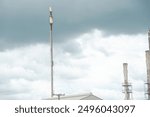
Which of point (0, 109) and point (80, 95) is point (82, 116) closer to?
point (0, 109)

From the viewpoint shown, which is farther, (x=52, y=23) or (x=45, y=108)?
(x=52, y=23)

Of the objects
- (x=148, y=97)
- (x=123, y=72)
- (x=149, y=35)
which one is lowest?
(x=148, y=97)

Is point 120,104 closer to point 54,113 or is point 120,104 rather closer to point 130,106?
point 130,106

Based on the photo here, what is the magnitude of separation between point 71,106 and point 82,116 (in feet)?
1.48

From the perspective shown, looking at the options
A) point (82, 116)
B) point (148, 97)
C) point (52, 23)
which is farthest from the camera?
point (148, 97)

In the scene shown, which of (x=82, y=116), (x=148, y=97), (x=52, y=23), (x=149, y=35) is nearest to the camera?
(x=82, y=116)

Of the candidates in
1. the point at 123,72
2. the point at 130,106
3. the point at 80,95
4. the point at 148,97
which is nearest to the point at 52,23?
the point at 80,95

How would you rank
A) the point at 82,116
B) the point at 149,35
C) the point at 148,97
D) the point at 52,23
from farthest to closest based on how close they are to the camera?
the point at 149,35 < the point at 148,97 < the point at 52,23 < the point at 82,116

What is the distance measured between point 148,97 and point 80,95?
82.6 ft

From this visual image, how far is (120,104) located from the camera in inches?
462

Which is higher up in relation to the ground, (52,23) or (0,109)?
(52,23)

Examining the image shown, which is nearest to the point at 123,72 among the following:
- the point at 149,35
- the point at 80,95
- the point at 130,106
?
the point at 149,35

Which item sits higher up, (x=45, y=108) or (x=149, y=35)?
(x=149, y=35)

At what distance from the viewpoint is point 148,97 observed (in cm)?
5641
